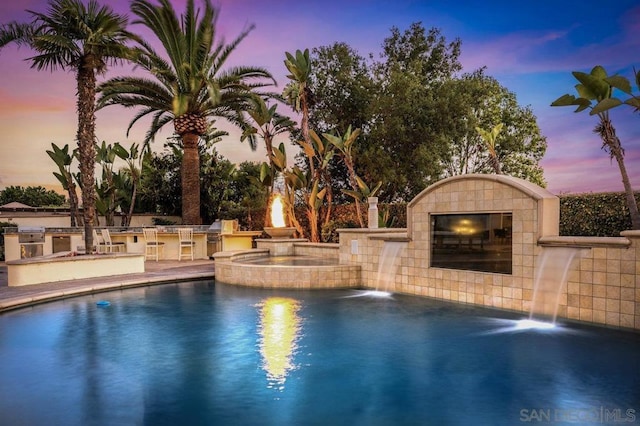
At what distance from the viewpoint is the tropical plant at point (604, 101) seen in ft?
28.6

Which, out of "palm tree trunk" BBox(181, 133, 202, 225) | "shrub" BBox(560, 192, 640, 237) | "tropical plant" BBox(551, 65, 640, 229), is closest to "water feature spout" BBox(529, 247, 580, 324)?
"tropical plant" BBox(551, 65, 640, 229)

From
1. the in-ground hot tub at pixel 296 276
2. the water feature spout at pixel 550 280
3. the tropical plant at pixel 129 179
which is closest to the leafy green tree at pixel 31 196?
the tropical plant at pixel 129 179

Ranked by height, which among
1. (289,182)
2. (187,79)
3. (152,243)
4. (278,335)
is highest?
(187,79)

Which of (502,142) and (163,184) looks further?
(163,184)

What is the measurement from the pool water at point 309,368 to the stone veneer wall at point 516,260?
0.43m

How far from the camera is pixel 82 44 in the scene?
12.2 metres

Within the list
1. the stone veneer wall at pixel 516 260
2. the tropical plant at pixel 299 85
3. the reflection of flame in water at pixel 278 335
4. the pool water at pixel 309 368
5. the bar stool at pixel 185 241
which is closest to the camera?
the pool water at pixel 309 368

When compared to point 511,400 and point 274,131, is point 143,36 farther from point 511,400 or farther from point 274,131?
point 511,400

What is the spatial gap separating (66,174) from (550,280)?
70.7ft

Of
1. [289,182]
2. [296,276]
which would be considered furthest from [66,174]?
[296,276]

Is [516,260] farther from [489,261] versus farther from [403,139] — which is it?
[403,139]

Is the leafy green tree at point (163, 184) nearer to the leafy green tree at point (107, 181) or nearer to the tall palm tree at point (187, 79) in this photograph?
the leafy green tree at point (107, 181)

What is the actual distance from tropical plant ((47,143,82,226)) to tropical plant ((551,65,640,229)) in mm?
20515

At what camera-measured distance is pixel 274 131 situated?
20.2 m
